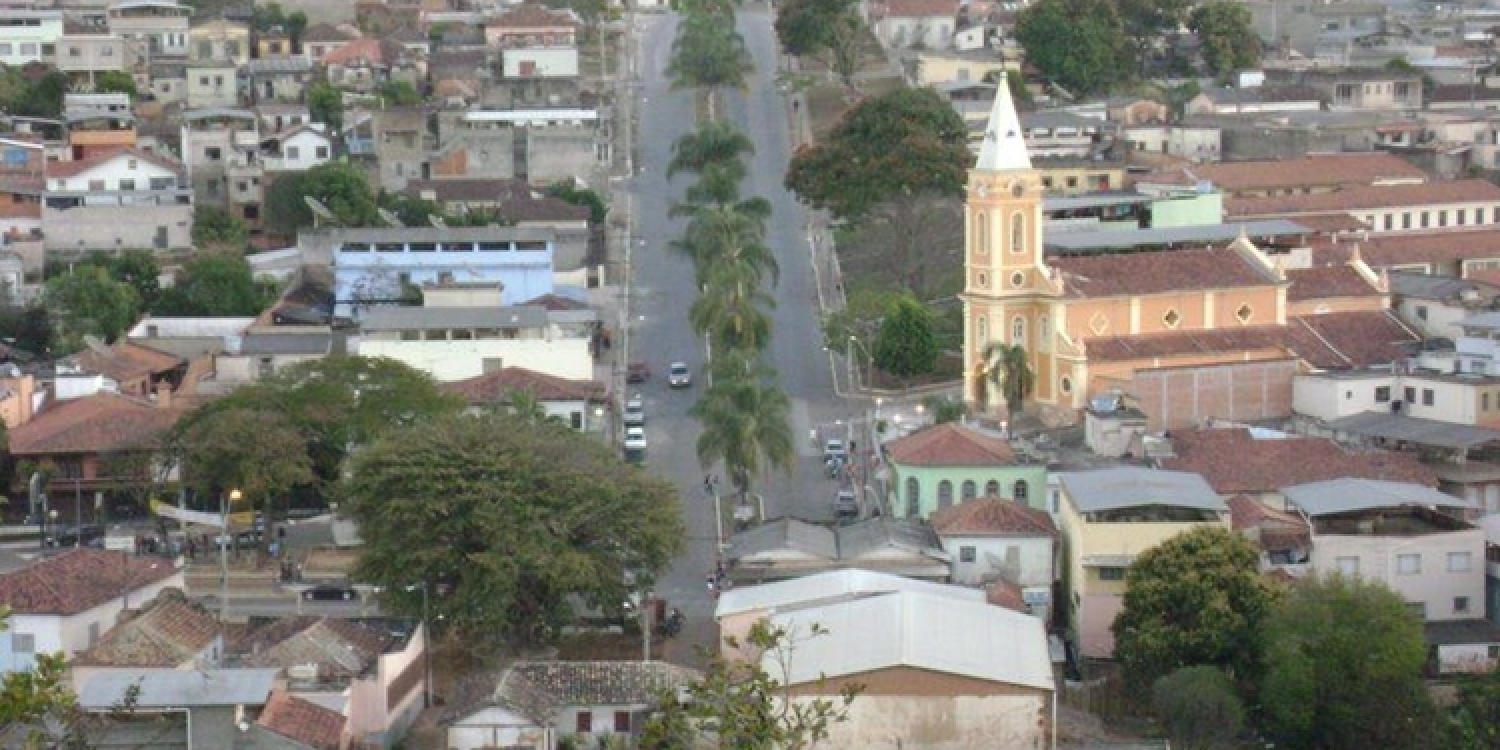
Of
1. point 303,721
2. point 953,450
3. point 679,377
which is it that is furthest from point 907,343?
point 303,721

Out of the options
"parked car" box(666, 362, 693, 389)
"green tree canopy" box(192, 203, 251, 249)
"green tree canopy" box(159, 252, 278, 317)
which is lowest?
"parked car" box(666, 362, 693, 389)

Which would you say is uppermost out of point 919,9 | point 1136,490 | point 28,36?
point 28,36

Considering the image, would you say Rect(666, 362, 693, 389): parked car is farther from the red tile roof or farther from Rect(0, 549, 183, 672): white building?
Rect(0, 549, 183, 672): white building

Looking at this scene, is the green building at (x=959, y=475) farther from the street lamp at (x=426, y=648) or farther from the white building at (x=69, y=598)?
the white building at (x=69, y=598)

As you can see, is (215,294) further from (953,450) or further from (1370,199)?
(1370,199)

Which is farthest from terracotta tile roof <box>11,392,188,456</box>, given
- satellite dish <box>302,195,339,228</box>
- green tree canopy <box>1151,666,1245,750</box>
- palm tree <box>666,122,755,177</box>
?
palm tree <box>666,122,755,177</box>

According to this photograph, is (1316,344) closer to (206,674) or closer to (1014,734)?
(1014,734)

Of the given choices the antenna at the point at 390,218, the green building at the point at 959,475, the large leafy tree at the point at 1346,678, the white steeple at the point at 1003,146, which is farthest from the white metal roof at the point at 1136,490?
the antenna at the point at 390,218
